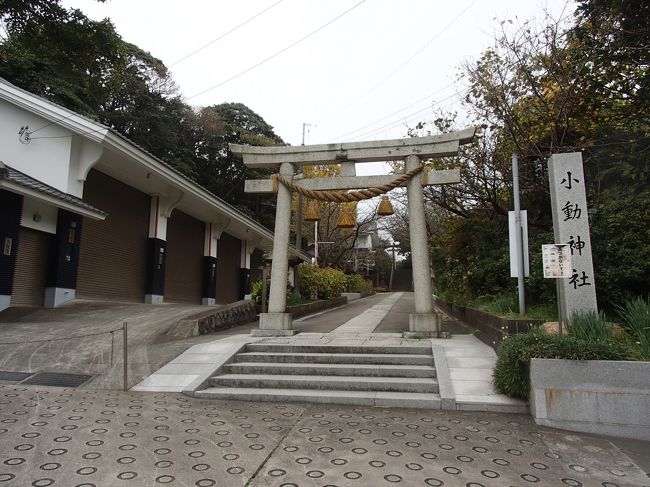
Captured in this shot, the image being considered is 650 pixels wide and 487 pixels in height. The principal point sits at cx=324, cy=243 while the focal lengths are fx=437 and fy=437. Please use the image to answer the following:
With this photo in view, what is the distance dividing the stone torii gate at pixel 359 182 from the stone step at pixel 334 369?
2.44m

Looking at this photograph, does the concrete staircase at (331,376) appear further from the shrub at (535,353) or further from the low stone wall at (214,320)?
the low stone wall at (214,320)

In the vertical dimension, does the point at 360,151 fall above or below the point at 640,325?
above

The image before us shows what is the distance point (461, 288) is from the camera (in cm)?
1380

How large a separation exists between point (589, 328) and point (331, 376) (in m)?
3.73

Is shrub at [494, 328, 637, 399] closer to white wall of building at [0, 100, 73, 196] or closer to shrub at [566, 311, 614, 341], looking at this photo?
shrub at [566, 311, 614, 341]

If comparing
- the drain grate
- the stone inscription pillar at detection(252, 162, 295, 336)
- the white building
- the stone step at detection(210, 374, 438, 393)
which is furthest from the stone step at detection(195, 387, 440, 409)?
the white building

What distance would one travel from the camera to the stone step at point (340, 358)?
730 cm

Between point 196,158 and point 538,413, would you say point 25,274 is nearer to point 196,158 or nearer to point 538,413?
point 538,413

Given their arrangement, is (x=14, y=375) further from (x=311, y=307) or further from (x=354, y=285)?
(x=354, y=285)

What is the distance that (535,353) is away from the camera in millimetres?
5402

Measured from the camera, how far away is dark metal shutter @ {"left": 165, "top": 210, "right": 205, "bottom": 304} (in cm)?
1886

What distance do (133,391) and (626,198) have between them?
31.6 feet

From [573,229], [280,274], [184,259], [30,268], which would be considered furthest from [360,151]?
[184,259]

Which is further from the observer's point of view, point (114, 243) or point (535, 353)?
point (114, 243)
